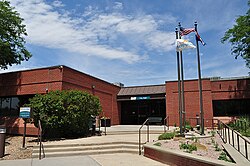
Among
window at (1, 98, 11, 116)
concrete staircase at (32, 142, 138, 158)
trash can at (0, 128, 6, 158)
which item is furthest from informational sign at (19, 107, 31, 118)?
window at (1, 98, 11, 116)

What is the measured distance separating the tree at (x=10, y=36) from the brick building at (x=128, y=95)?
1264 millimetres

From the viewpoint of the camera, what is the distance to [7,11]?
671 inches

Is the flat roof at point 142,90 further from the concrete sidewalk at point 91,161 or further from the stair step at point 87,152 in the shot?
the concrete sidewalk at point 91,161

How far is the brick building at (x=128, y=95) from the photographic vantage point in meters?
16.9

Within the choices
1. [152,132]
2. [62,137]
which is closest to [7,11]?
[62,137]

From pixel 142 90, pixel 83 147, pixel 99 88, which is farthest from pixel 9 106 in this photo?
pixel 142 90

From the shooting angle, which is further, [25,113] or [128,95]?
[128,95]

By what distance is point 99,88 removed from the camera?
2194 centimetres

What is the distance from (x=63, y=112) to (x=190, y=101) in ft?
43.5

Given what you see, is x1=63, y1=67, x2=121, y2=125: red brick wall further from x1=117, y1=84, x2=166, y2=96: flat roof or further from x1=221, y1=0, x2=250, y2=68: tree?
x1=221, y1=0, x2=250, y2=68: tree

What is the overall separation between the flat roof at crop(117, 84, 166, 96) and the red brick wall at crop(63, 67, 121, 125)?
824mm

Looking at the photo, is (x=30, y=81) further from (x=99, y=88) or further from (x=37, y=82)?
(x=99, y=88)

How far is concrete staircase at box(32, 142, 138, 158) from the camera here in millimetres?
10302

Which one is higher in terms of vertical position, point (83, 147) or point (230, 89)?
point (230, 89)
